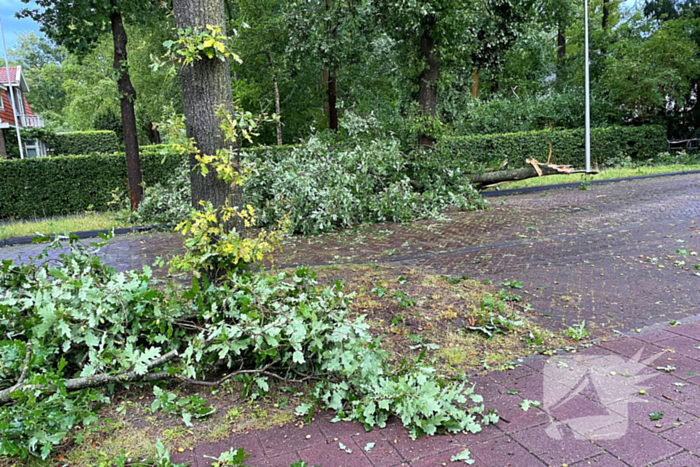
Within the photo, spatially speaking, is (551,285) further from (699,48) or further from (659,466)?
(699,48)

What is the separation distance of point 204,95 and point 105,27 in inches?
372

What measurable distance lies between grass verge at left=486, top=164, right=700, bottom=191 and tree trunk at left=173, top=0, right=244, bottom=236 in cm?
1184

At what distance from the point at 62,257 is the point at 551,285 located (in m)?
4.71

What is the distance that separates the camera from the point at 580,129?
18734 mm

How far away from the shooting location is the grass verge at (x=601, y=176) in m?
14.9

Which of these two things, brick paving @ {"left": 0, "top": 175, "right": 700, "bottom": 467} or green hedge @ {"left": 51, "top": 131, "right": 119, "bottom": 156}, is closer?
brick paving @ {"left": 0, "top": 175, "right": 700, "bottom": 467}

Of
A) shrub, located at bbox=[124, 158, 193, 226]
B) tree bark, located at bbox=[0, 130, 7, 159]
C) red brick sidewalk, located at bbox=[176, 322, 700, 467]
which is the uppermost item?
tree bark, located at bbox=[0, 130, 7, 159]

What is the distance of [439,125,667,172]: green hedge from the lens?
680 inches

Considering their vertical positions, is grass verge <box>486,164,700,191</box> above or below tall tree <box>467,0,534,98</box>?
below

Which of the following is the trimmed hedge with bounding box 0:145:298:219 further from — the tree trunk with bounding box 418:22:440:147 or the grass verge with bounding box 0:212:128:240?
the tree trunk with bounding box 418:22:440:147

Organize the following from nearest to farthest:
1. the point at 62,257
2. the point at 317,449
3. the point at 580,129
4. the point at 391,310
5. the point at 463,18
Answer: the point at 317,449
the point at 62,257
the point at 391,310
the point at 463,18
the point at 580,129

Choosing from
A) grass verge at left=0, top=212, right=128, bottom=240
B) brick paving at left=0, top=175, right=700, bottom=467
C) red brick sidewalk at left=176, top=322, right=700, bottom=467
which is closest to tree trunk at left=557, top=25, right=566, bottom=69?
brick paving at left=0, top=175, right=700, bottom=467

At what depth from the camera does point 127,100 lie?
423 inches

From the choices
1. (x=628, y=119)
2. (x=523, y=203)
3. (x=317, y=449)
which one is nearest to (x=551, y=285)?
(x=317, y=449)
